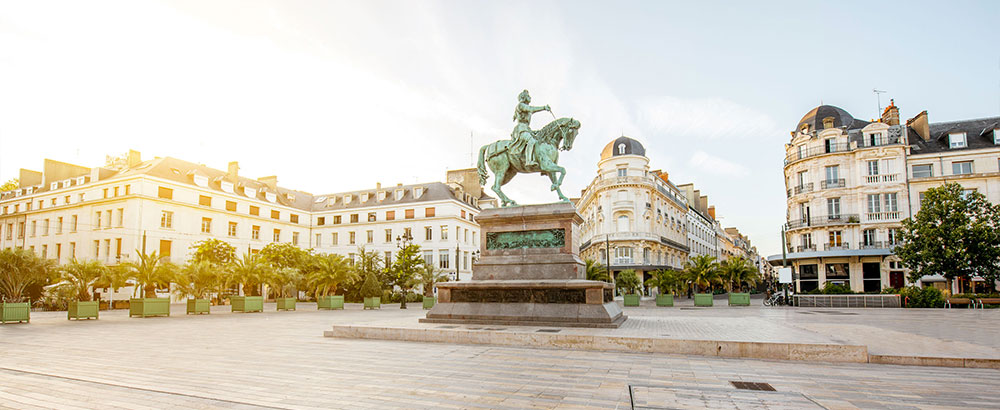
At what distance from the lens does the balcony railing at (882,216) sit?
41250 millimetres

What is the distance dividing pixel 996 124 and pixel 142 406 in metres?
57.6

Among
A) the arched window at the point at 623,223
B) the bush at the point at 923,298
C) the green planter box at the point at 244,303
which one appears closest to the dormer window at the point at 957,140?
the bush at the point at 923,298

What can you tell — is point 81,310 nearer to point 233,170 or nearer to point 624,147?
point 233,170

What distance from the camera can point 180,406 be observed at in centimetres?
564

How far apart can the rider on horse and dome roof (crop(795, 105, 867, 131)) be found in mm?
41653

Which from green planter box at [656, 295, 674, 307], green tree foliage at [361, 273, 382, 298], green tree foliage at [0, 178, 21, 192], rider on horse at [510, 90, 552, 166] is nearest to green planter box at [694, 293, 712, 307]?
green planter box at [656, 295, 674, 307]

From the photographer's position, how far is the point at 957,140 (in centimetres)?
4184

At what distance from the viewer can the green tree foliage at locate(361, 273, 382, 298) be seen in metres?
38.3

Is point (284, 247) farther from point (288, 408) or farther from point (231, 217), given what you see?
point (288, 408)

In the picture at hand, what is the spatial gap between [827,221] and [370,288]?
3785cm

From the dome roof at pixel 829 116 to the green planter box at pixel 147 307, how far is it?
165ft

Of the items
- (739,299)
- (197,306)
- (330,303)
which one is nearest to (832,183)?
(739,299)

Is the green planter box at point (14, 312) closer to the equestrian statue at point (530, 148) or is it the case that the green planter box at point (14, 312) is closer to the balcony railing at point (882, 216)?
the equestrian statue at point (530, 148)

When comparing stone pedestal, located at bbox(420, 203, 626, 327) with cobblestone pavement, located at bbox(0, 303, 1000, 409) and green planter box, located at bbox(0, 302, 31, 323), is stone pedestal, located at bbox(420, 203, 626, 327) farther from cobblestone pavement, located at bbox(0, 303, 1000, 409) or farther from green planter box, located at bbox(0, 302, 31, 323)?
green planter box, located at bbox(0, 302, 31, 323)
